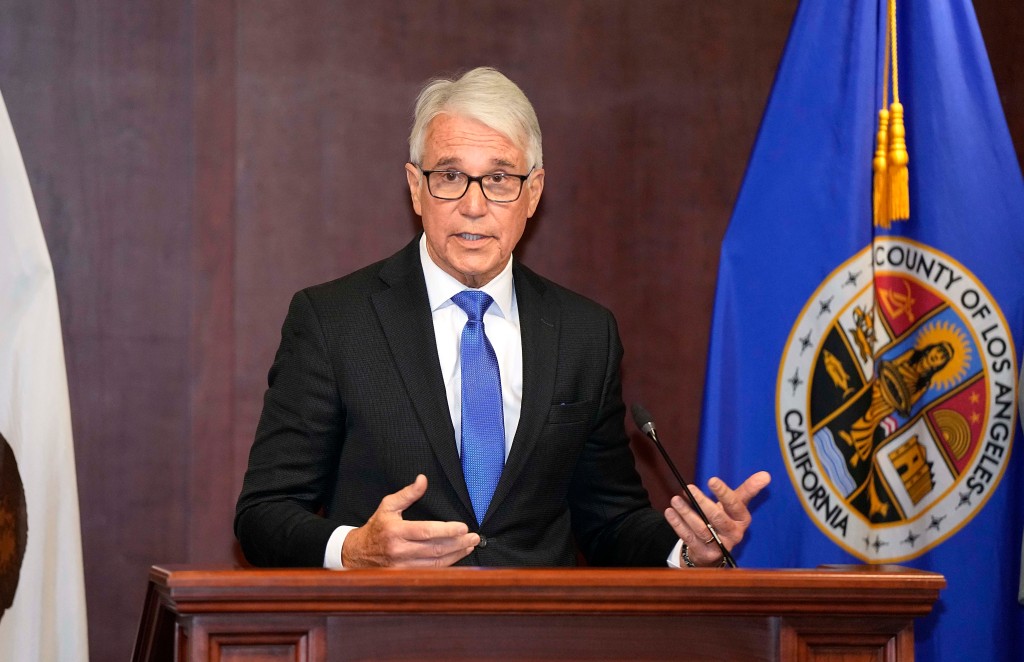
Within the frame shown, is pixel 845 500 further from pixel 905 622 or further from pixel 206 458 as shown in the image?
pixel 206 458

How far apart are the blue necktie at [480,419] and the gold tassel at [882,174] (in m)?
1.28

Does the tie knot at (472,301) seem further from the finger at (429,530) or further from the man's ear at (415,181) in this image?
the finger at (429,530)

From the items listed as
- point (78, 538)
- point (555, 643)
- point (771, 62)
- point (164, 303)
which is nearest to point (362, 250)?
point (164, 303)

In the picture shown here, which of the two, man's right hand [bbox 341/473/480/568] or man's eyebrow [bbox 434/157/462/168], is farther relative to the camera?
man's eyebrow [bbox 434/157/462/168]

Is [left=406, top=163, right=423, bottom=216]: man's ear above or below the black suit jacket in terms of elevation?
above

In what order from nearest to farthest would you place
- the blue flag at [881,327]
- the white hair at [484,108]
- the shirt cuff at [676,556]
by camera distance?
the shirt cuff at [676,556] < the white hair at [484,108] < the blue flag at [881,327]

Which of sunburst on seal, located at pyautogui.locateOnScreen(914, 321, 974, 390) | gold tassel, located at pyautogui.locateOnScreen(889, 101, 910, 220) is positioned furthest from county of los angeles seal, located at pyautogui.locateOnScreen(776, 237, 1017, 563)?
gold tassel, located at pyautogui.locateOnScreen(889, 101, 910, 220)

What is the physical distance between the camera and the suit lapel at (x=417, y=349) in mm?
2316

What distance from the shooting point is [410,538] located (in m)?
1.78

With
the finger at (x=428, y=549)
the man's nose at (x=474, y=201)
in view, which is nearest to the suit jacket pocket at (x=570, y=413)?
the man's nose at (x=474, y=201)

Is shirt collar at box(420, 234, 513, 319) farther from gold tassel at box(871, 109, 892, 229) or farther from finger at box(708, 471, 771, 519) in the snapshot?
gold tassel at box(871, 109, 892, 229)

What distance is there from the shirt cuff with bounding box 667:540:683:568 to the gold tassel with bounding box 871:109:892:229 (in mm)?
1300

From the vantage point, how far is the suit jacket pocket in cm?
249

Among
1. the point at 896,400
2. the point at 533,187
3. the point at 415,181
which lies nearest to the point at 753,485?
the point at 533,187
